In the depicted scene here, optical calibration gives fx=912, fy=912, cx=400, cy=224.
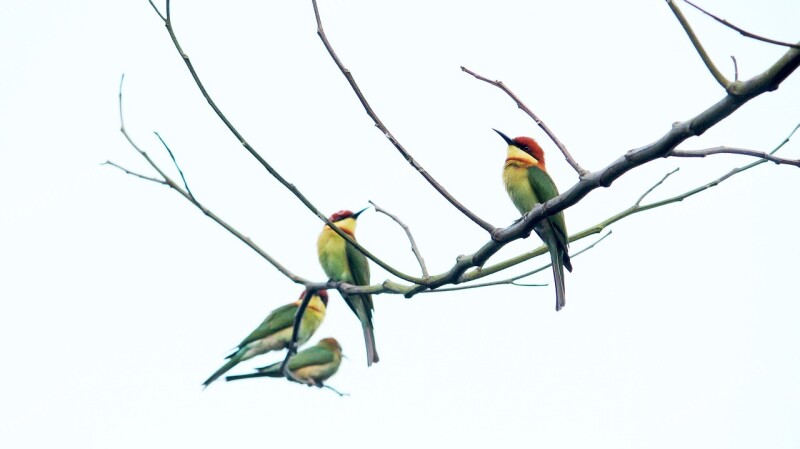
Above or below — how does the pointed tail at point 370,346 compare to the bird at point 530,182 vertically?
below

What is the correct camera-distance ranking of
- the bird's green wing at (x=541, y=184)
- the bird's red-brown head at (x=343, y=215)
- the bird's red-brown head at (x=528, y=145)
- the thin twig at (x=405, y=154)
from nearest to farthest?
the thin twig at (x=405, y=154)
the bird's green wing at (x=541, y=184)
the bird's red-brown head at (x=528, y=145)
the bird's red-brown head at (x=343, y=215)

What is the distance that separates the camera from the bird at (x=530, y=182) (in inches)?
145

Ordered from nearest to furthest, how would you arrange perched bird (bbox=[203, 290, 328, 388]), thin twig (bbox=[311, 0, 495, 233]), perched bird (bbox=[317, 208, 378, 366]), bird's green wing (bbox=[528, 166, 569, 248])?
1. thin twig (bbox=[311, 0, 495, 233])
2. bird's green wing (bbox=[528, 166, 569, 248])
3. perched bird (bbox=[203, 290, 328, 388])
4. perched bird (bbox=[317, 208, 378, 366])

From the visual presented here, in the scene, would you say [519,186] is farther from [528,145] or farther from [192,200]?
[192,200]

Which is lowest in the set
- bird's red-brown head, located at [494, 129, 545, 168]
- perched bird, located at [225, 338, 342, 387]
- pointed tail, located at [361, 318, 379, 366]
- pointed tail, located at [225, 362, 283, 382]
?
pointed tail, located at [225, 362, 283, 382]

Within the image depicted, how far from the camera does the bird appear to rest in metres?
3.69

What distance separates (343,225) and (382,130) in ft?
16.6

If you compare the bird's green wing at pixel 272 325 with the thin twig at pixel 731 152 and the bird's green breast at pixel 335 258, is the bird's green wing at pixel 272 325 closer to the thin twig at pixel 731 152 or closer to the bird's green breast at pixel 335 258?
the bird's green breast at pixel 335 258

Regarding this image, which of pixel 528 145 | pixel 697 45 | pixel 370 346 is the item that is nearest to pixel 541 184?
pixel 528 145

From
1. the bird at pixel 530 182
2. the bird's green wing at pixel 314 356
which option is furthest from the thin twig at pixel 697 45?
the bird's green wing at pixel 314 356

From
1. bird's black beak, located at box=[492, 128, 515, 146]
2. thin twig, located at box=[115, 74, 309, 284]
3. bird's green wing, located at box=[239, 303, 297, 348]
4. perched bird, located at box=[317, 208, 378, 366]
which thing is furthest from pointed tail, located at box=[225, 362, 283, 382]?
perched bird, located at box=[317, 208, 378, 366]

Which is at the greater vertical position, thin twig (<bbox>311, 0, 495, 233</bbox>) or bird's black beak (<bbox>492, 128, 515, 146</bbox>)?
bird's black beak (<bbox>492, 128, 515, 146</bbox>)

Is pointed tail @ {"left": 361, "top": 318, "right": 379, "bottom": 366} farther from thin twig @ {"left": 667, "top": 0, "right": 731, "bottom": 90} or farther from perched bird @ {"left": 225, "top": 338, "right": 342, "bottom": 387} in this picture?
thin twig @ {"left": 667, "top": 0, "right": 731, "bottom": 90}

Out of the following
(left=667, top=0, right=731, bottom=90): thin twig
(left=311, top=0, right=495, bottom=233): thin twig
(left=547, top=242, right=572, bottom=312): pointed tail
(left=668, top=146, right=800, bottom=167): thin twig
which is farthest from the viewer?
(left=547, top=242, right=572, bottom=312): pointed tail
